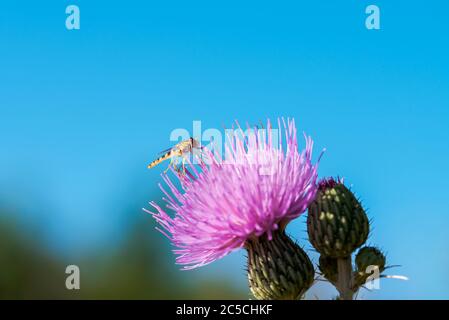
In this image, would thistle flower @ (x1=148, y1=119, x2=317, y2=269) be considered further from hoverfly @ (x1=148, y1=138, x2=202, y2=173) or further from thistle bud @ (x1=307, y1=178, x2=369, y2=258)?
hoverfly @ (x1=148, y1=138, x2=202, y2=173)

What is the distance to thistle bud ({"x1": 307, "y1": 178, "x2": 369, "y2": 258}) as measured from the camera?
15.3ft

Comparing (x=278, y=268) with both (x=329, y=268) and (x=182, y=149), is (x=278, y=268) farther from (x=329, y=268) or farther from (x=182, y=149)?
(x=182, y=149)

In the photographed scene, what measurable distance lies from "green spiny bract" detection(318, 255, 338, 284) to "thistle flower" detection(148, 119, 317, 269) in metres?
0.41

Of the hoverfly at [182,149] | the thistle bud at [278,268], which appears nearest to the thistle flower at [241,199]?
the thistle bud at [278,268]

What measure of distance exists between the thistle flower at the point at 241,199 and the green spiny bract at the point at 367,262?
0.58m

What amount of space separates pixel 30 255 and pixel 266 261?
2379cm

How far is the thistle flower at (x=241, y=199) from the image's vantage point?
457 centimetres

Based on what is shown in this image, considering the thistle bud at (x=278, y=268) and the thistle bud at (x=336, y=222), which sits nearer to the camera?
the thistle bud at (x=336, y=222)

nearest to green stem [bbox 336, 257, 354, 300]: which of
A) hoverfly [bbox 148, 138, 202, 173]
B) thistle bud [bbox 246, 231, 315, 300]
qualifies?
thistle bud [bbox 246, 231, 315, 300]

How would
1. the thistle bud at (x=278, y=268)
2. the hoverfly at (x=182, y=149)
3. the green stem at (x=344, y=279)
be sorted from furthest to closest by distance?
the hoverfly at (x=182, y=149)
the thistle bud at (x=278, y=268)
the green stem at (x=344, y=279)

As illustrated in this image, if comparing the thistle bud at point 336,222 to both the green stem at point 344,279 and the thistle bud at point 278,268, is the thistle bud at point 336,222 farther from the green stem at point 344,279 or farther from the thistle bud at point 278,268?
the thistle bud at point 278,268
